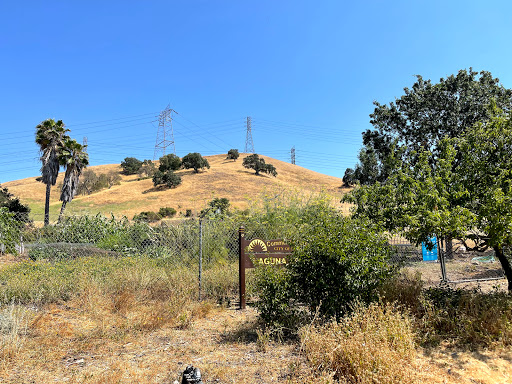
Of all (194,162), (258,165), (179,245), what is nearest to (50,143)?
(179,245)

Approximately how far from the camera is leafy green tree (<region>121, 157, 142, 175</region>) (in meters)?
76.6

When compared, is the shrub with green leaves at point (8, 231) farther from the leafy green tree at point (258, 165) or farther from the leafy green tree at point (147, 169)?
the leafy green tree at point (147, 169)

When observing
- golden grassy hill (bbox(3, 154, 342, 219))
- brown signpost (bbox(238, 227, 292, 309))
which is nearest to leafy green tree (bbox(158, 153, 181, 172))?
golden grassy hill (bbox(3, 154, 342, 219))

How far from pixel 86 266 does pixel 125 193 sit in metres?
49.6

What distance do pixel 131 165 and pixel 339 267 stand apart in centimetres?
7793

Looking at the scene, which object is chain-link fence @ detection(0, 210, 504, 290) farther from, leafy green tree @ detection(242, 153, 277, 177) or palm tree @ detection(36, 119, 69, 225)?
leafy green tree @ detection(242, 153, 277, 177)

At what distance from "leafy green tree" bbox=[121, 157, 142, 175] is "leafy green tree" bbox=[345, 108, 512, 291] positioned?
248 ft

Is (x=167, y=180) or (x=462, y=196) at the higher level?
(x=167, y=180)

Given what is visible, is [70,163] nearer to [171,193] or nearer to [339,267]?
[171,193]

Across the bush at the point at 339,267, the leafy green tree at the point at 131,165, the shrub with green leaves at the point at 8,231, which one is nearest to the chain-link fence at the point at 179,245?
the shrub with green leaves at the point at 8,231

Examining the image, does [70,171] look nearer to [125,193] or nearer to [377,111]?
[377,111]

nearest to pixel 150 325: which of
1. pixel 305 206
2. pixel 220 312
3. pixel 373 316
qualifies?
pixel 220 312

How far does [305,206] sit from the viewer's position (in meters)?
12.9

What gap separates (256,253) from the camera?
7301mm
